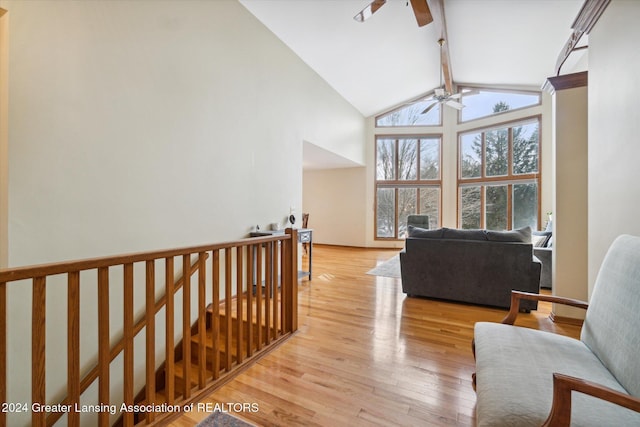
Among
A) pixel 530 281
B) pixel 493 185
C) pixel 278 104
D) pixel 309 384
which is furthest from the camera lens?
pixel 493 185

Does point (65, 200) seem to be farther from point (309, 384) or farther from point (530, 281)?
point (530, 281)

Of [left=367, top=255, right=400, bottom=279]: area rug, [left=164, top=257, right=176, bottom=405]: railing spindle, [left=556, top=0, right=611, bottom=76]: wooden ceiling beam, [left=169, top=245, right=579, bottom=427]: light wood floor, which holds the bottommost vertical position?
[left=169, top=245, right=579, bottom=427]: light wood floor

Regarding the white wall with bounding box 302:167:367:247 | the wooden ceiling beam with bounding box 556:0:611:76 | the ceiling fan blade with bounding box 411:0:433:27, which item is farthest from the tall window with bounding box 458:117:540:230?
the wooden ceiling beam with bounding box 556:0:611:76

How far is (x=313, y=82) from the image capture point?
4.93m

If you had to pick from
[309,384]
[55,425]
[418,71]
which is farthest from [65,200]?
[418,71]

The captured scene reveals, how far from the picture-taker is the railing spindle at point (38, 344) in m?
1.07

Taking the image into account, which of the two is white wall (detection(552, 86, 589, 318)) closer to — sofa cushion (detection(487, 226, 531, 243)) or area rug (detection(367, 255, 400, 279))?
sofa cushion (detection(487, 226, 531, 243))

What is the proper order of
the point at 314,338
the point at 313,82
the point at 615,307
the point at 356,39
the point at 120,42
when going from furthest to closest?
the point at 313,82, the point at 356,39, the point at 314,338, the point at 120,42, the point at 615,307

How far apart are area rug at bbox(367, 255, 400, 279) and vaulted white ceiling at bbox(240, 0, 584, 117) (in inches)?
147

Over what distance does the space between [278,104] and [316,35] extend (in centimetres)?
117

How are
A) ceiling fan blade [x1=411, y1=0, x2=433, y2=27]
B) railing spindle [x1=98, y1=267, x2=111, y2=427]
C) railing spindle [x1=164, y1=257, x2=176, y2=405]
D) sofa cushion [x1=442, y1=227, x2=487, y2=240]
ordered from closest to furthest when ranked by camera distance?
railing spindle [x1=98, y1=267, x2=111, y2=427] < railing spindle [x1=164, y1=257, x2=176, y2=405] < ceiling fan blade [x1=411, y1=0, x2=433, y2=27] < sofa cushion [x1=442, y1=227, x2=487, y2=240]

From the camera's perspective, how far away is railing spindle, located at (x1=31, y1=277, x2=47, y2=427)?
3.50 feet

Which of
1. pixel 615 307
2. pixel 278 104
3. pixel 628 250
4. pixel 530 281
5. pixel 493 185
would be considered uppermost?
pixel 278 104

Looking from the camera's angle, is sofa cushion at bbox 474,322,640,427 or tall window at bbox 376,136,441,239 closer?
sofa cushion at bbox 474,322,640,427
